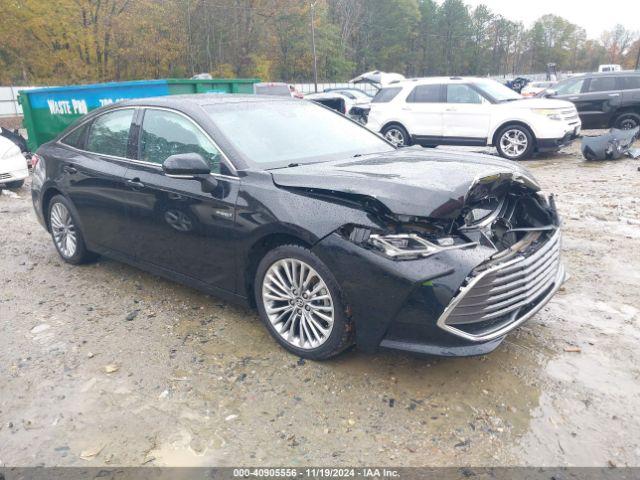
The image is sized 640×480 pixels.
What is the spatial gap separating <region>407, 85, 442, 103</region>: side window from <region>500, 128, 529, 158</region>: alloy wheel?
1661 millimetres

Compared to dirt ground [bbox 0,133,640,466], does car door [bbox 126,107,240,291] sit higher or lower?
higher

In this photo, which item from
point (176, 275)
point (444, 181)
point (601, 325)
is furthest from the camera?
point (176, 275)

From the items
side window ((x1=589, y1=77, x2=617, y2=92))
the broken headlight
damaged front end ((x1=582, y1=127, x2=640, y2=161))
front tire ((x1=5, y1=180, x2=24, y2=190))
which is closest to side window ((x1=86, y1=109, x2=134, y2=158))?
the broken headlight

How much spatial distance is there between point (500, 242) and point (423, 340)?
2.82 feet

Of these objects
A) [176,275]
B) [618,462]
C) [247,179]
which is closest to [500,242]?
[618,462]

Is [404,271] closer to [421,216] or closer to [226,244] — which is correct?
[421,216]

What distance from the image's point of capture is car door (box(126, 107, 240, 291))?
11.7 feet

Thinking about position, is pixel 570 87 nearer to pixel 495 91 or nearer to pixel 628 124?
pixel 628 124

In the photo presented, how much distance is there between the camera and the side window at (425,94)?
38.4 feet

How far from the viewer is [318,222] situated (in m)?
3.03

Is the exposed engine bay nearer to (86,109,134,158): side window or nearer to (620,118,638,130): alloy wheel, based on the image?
(86,109,134,158): side window

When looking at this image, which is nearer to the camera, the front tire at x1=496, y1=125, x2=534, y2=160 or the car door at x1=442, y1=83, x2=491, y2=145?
the front tire at x1=496, y1=125, x2=534, y2=160

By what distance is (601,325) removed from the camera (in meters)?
3.71

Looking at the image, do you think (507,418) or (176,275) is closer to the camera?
(507,418)
